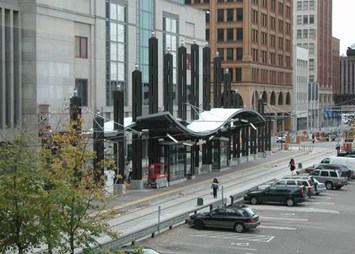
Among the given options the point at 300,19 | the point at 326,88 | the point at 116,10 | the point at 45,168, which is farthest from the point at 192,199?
the point at 326,88

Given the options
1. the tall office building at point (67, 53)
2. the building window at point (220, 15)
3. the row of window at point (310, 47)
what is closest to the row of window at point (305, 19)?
the row of window at point (310, 47)

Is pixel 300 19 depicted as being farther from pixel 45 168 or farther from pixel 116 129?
pixel 45 168

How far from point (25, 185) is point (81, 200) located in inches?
60.4

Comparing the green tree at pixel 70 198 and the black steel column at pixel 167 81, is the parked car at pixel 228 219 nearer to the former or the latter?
the green tree at pixel 70 198

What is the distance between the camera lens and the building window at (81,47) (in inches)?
2039

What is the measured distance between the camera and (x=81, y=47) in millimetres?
52344

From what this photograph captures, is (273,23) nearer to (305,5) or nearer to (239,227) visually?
(305,5)

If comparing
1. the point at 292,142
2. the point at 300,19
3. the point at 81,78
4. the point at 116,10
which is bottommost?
the point at 292,142

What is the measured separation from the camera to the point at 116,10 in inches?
2256

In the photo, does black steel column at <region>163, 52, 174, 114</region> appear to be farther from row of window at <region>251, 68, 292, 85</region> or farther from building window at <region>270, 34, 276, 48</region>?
building window at <region>270, 34, 276, 48</region>

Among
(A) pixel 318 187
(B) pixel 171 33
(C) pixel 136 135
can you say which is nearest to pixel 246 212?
(C) pixel 136 135

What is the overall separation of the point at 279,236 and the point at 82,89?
2613 centimetres

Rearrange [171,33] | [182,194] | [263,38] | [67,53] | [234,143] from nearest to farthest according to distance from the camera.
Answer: [182,194]
[67,53]
[234,143]
[171,33]
[263,38]

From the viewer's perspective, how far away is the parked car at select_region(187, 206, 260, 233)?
3184 cm
